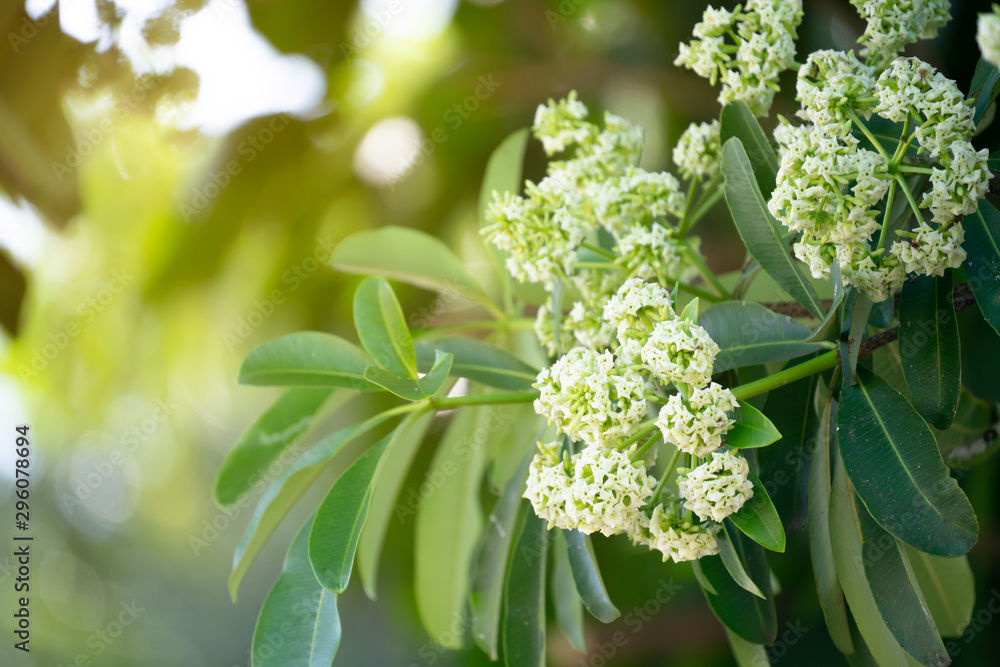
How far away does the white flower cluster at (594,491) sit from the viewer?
0.46 m

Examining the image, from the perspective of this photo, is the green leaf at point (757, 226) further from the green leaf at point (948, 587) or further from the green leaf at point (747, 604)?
the green leaf at point (948, 587)

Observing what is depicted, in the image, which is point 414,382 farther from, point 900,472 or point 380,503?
point 380,503

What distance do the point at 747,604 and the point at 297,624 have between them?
41 cm

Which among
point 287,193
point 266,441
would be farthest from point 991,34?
point 287,193

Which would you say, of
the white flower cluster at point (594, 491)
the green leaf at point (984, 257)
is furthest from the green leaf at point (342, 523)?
the green leaf at point (984, 257)

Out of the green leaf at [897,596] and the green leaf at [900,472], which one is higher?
the green leaf at [900,472]

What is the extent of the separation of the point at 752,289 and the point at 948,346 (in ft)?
1.18

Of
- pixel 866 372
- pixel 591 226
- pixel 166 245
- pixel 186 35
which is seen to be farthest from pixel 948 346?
pixel 166 245

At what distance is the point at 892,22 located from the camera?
1.77 feet

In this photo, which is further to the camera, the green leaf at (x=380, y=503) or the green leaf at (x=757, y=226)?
the green leaf at (x=380, y=503)

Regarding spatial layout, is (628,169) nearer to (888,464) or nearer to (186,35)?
(888,464)

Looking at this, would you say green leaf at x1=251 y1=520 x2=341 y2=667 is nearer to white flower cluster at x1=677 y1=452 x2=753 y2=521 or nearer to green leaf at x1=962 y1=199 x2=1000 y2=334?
white flower cluster at x1=677 y1=452 x2=753 y2=521

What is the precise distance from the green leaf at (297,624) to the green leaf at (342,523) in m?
0.06

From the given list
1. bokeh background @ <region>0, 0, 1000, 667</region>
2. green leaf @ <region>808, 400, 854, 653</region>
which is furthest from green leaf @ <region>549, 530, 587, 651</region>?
bokeh background @ <region>0, 0, 1000, 667</region>
